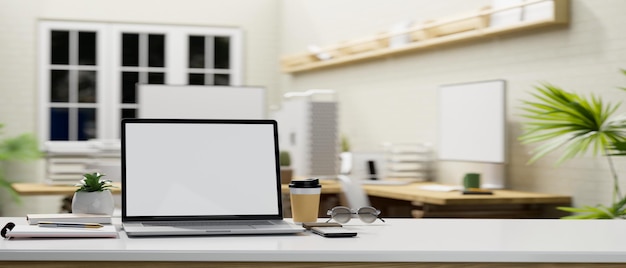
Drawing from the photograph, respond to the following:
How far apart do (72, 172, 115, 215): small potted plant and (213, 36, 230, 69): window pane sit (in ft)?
21.5

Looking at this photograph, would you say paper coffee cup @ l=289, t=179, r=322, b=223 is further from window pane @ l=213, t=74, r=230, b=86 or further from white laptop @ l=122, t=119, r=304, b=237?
window pane @ l=213, t=74, r=230, b=86

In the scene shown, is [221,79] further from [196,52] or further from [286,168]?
[286,168]

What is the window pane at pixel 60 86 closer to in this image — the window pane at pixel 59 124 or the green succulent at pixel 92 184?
the window pane at pixel 59 124

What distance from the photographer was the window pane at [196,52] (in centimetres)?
892

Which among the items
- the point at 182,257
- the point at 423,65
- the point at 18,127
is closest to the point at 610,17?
the point at 423,65

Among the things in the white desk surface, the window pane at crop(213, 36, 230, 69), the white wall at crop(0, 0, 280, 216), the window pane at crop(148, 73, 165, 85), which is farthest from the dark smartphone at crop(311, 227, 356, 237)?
the window pane at crop(213, 36, 230, 69)

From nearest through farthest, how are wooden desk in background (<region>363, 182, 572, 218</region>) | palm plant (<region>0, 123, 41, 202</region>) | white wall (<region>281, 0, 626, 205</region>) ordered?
white wall (<region>281, 0, 626, 205</region>) → wooden desk in background (<region>363, 182, 572, 218</region>) → palm plant (<region>0, 123, 41, 202</region>)

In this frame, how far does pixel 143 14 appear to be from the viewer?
876 cm

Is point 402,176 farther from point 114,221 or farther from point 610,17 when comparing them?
point 114,221

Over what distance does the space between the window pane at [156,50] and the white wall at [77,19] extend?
15cm

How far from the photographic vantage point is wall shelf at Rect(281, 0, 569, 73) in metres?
4.97

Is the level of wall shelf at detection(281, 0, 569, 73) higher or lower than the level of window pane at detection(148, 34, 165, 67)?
lower

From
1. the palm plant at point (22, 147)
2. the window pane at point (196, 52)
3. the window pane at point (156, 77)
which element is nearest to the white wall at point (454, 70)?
the window pane at point (196, 52)

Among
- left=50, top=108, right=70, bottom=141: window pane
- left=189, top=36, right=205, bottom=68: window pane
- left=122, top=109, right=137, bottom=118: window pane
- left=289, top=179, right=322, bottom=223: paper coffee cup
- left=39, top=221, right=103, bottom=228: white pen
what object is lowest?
left=39, top=221, right=103, bottom=228: white pen
